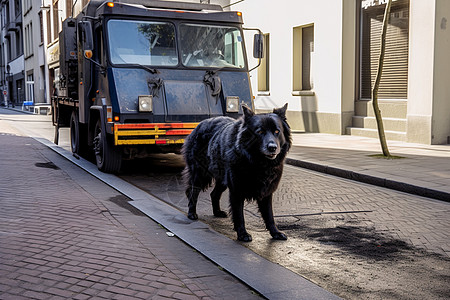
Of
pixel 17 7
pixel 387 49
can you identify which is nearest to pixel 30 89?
→ pixel 17 7

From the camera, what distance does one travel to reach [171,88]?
30.4 feet

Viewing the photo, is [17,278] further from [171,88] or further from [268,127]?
[171,88]

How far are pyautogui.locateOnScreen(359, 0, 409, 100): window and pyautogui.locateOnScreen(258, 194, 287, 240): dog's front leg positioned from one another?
10.3 meters

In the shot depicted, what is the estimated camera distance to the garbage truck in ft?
29.5

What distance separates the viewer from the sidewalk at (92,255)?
3.76 metres

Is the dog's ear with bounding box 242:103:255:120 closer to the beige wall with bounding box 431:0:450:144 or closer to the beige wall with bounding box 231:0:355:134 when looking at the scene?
the beige wall with bounding box 431:0:450:144

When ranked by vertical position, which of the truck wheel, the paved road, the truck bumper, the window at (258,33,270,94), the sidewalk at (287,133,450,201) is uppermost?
the window at (258,33,270,94)

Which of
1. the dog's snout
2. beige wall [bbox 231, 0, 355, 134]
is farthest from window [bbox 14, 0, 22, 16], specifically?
the dog's snout

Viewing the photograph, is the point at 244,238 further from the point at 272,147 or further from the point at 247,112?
the point at 247,112

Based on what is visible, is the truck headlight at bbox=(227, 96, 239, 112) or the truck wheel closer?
the truck wheel

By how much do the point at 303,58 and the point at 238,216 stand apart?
14.3 m

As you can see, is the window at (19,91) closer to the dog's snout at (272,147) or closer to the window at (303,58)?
the window at (303,58)

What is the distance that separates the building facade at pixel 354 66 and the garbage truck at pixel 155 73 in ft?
17.5

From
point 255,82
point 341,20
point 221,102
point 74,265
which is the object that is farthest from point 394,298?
point 255,82
